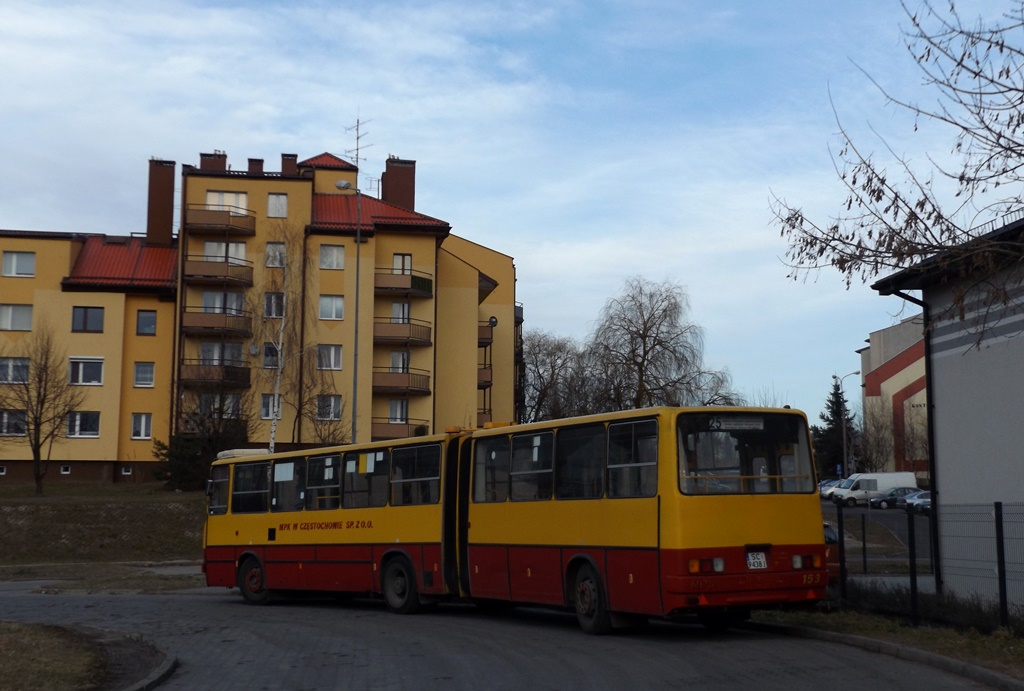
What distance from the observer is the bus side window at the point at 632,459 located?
586 inches

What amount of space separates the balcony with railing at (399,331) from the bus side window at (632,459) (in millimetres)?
46604

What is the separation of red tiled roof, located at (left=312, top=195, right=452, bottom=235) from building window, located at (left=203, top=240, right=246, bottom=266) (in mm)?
4048

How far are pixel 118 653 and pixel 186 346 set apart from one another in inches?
1903

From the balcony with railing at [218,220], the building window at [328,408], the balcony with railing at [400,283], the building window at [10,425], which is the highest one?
the balcony with railing at [218,220]

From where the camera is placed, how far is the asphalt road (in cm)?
1146

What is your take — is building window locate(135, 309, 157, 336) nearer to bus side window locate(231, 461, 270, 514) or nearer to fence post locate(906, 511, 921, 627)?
bus side window locate(231, 461, 270, 514)

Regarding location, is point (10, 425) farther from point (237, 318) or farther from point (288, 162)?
point (288, 162)

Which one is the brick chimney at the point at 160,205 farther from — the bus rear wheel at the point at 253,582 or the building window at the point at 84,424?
the bus rear wheel at the point at 253,582

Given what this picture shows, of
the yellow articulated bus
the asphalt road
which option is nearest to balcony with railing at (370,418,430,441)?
the yellow articulated bus

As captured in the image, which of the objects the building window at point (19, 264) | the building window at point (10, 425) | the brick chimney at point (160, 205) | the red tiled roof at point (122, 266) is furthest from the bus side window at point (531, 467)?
the brick chimney at point (160, 205)

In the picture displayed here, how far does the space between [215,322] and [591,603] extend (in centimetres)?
4735

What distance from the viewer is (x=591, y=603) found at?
51.9 ft

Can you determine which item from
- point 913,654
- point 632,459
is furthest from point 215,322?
point 913,654

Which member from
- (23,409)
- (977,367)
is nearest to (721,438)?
(977,367)
